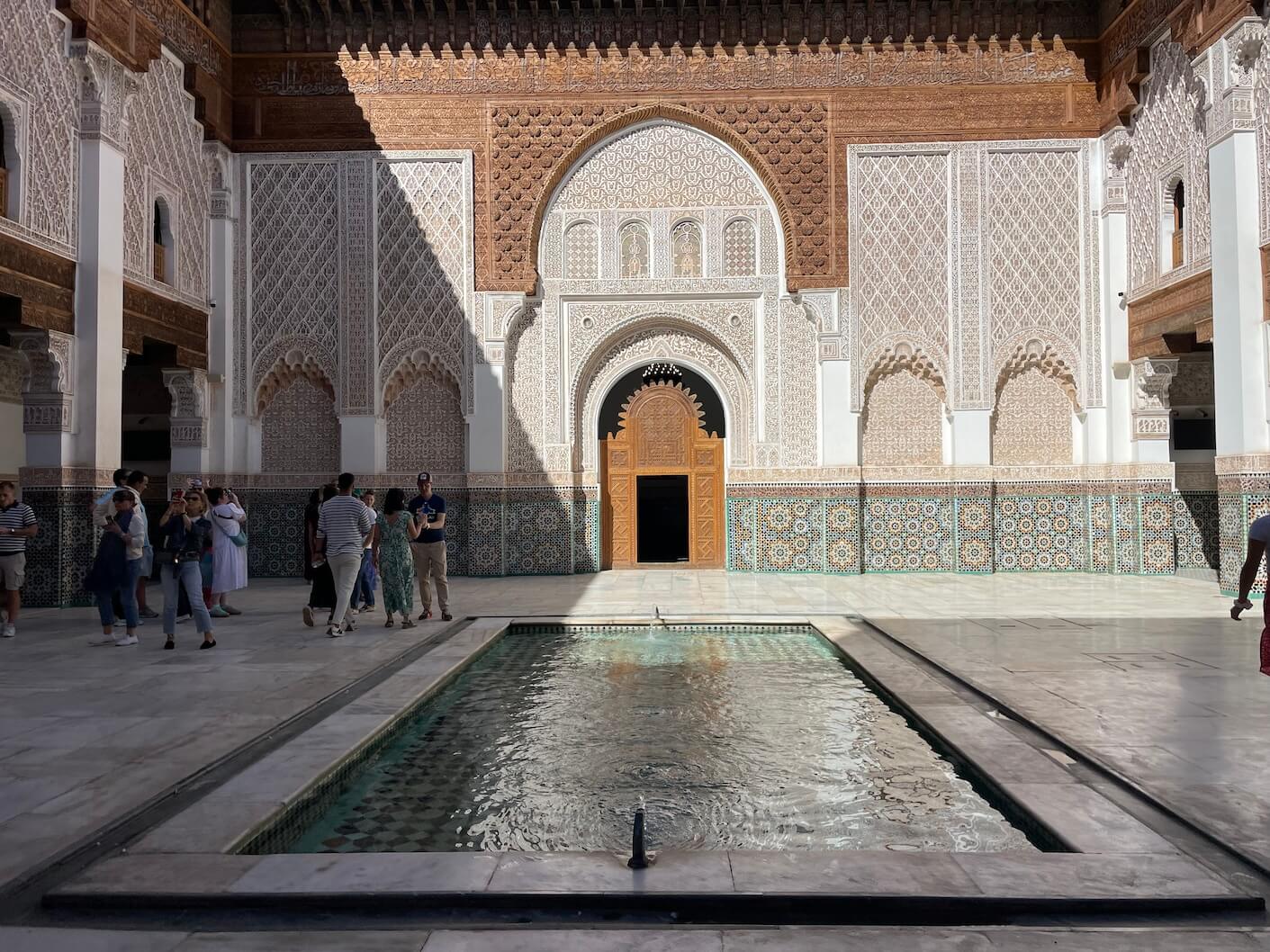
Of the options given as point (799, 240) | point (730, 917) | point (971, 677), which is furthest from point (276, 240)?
point (730, 917)

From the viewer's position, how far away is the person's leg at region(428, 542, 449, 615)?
204 inches

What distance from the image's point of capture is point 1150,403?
26.1 feet

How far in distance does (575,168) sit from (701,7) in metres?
1.70

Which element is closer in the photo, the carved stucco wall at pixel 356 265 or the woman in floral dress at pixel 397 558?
the woman in floral dress at pixel 397 558

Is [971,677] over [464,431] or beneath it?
beneath

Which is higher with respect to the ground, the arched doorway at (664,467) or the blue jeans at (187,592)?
the arched doorway at (664,467)

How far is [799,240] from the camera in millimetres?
8273

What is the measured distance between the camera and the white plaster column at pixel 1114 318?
805 cm

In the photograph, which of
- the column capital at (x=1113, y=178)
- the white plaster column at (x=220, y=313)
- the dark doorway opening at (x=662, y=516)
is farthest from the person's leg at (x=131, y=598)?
the column capital at (x=1113, y=178)

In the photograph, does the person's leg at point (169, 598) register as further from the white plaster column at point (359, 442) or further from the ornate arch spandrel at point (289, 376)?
the ornate arch spandrel at point (289, 376)

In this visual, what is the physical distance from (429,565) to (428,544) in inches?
5.5

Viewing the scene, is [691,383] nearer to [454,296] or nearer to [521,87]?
[454,296]

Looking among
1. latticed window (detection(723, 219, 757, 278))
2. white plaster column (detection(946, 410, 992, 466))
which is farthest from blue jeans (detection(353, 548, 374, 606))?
white plaster column (detection(946, 410, 992, 466))

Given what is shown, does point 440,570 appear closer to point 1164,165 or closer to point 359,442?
point 359,442
